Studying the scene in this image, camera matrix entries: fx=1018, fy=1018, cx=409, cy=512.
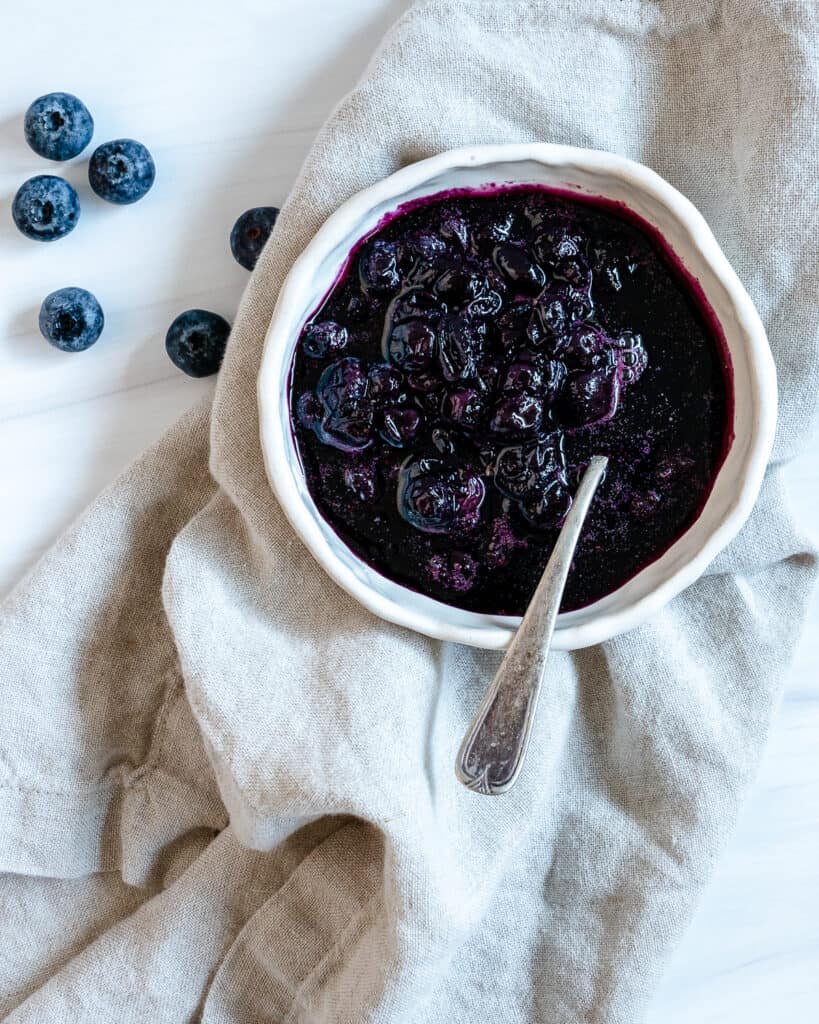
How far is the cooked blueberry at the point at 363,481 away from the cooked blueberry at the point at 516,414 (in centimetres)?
13

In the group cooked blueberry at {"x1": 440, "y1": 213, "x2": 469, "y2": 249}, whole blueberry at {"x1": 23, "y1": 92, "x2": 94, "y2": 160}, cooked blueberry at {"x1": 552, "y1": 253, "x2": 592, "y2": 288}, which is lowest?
cooked blueberry at {"x1": 552, "y1": 253, "x2": 592, "y2": 288}

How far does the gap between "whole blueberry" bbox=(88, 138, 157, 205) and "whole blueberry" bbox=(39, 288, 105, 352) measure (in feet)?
0.39

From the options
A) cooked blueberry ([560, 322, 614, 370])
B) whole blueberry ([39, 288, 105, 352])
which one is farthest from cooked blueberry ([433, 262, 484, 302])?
whole blueberry ([39, 288, 105, 352])

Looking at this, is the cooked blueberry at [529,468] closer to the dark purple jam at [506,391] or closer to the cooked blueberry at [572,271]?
the dark purple jam at [506,391]

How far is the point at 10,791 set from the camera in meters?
1.22

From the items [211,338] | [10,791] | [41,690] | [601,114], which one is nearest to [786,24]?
[601,114]

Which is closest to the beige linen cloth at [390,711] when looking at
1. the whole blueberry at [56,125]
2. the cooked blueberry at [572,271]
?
the cooked blueberry at [572,271]

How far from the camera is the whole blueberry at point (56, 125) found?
1160mm

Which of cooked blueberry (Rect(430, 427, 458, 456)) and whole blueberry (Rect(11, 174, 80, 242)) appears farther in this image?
whole blueberry (Rect(11, 174, 80, 242))

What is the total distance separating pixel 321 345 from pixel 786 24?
0.60 metres

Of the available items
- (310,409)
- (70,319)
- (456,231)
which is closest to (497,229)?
(456,231)

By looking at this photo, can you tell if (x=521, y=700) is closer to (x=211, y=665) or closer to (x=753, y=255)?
Result: (x=211, y=665)

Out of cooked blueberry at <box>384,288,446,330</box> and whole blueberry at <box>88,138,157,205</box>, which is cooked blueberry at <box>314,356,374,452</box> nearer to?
cooked blueberry at <box>384,288,446,330</box>

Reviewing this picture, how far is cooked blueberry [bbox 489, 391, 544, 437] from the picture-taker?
994 millimetres
